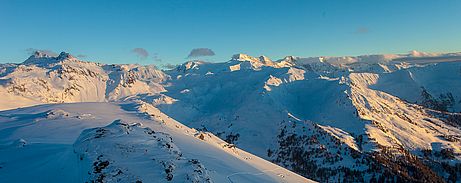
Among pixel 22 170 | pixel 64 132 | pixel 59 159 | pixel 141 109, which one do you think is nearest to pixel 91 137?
pixel 59 159

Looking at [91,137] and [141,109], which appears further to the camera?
[141,109]

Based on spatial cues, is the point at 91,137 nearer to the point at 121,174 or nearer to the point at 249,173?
the point at 121,174

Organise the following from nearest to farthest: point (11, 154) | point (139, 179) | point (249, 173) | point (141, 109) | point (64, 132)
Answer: point (139, 179) < point (11, 154) < point (249, 173) < point (64, 132) < point (141, 109)

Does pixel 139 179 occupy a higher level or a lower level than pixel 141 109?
higher

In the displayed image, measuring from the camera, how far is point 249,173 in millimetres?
48938

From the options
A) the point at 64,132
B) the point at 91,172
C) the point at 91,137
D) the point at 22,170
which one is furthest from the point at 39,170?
the point at 64,132

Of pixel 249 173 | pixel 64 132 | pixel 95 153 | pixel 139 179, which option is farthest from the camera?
pixel 64 132

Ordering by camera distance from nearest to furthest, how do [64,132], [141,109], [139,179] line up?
[139,179] → [64,132] → [141,109]

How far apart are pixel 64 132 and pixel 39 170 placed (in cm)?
2308

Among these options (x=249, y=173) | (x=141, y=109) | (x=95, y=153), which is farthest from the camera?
(x=141, y=109)

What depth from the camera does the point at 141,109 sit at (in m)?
120

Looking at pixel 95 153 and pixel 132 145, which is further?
pixel 132 145

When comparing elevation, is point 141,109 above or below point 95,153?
below

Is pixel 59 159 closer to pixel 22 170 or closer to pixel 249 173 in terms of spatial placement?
pixel 22 170
